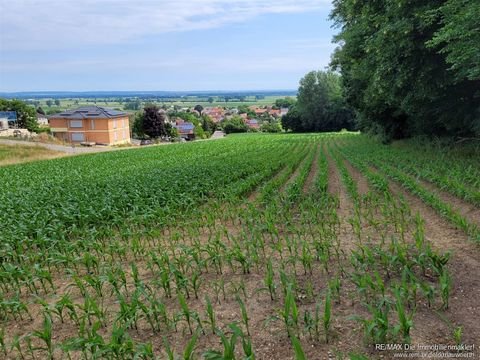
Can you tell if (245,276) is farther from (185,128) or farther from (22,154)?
(185,128)

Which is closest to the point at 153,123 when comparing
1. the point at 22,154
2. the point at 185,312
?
the point at 22,154

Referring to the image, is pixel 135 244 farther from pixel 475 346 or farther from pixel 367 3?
pixel 367 3

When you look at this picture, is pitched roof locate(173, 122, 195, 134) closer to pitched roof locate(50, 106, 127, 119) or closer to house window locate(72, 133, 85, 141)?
pitched roof locate(50, 106, 127, 119)

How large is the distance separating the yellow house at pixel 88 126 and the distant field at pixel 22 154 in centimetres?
2700

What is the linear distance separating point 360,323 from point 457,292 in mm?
1395

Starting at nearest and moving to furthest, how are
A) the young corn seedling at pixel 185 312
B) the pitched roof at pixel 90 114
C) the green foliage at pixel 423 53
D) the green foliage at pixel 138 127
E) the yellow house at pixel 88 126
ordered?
the young corn seedling at pixel 185 312
the green foliage at pixel 423 53
the pitched roof at pixel 90 114
the yellow house at pixel 88 126
the green foliage at pixel 138 127

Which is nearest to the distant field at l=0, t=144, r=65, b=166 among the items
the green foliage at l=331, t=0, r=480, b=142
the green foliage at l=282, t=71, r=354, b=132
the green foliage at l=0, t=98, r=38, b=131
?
the green foliage at l=331, t=0, r=480, b=142

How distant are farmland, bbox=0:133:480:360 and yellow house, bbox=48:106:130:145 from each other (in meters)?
59.4

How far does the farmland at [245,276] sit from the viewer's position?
3604mm

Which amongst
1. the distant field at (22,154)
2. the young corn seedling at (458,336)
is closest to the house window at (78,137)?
the distant field at (22,154)

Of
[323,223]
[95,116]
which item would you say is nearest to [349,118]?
[95,116]

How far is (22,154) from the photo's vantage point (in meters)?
36.6

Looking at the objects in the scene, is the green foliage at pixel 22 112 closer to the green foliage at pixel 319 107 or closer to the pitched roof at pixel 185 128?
the pitched roof at pixel 185 128

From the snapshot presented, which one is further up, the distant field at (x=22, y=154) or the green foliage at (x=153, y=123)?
the green foliage at (x=153, y=123)
